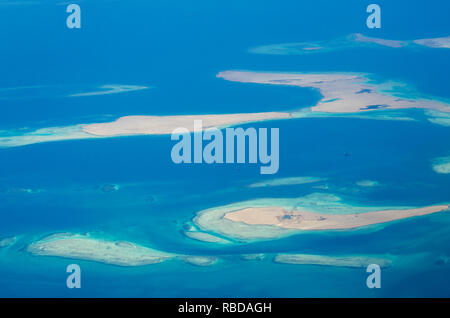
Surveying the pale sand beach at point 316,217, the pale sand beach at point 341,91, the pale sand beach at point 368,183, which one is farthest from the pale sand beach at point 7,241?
the pale sand beach at point 368,183

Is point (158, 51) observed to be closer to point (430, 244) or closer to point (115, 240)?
point (115, 240)

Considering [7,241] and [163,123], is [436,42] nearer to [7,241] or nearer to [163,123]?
[163,123]

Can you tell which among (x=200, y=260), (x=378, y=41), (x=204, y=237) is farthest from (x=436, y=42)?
(x=200, y=260)

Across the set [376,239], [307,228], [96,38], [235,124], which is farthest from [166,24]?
[376,239]

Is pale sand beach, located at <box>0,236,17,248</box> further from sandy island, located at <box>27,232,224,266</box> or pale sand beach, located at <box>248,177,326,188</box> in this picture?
pale sand beach, located at <box>248,177,326,188</box>

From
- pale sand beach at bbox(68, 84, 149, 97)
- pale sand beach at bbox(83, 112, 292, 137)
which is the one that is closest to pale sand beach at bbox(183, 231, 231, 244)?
pale sand beach at bbox(83, 112, 292, 137)

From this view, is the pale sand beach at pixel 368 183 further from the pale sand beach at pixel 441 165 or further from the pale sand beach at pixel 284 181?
the pale sand beach at pixel 441 165
